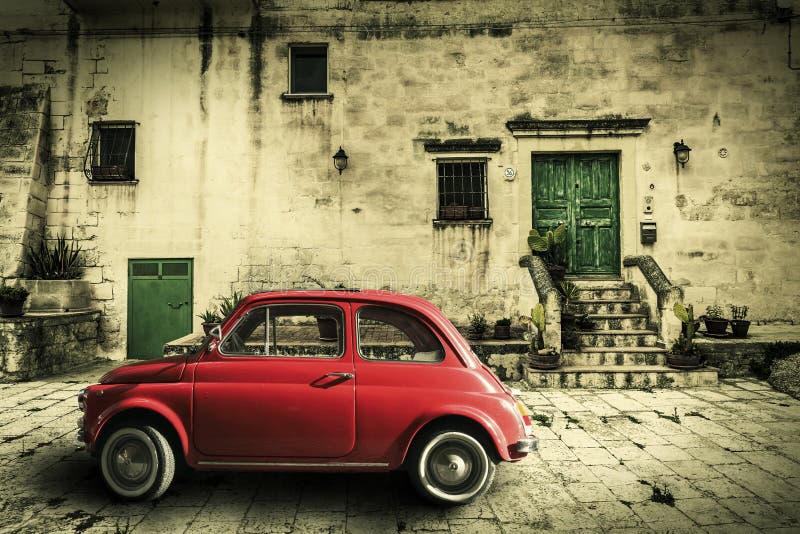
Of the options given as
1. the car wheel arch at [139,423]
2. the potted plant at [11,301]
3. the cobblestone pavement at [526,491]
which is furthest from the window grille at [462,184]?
the potted plant at [11,301]

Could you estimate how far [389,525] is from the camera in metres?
3.26

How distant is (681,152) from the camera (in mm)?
9289

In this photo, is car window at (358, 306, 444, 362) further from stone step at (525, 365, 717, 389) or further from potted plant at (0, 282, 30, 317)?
potted plant at (0, 282, 30, 317)

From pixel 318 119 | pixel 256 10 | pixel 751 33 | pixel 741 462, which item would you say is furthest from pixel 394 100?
pixel 741 462

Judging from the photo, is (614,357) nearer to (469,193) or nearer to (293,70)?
(469,193)

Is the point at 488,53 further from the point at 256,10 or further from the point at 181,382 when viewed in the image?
the point at 181,382

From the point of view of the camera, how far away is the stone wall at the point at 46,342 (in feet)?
24.8

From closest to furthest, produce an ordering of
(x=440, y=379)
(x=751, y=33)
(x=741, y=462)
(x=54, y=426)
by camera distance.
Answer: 1. (x=440, y=379)
2. (x=741, y=462)
3. (x=54, y=426)
4. (x=751, y=33)

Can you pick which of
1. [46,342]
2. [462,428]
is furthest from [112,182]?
[462,428]

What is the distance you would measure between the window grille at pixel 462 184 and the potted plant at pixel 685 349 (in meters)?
4.16

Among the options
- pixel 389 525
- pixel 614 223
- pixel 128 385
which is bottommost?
pixel 389 525

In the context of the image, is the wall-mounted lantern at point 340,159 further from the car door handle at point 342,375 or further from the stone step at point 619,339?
the car door handle at point 342,375

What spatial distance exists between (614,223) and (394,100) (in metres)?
5.41

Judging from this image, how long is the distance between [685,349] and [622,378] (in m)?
1.16
